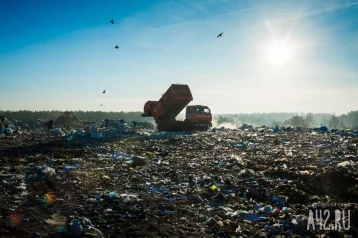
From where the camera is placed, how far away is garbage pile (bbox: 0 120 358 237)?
333 cm

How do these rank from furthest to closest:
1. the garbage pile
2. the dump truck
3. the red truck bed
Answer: the dump truck < the red truck bed < the garbage pile

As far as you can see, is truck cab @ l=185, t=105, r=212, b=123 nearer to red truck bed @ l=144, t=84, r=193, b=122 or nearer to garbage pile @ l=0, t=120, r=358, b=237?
red truck bed @ l=144, t=84, r=193, b=122

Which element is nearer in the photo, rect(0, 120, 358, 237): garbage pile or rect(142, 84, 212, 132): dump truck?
rect(0, 120, 358, 237): garbage pile

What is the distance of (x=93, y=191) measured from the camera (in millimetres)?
4527

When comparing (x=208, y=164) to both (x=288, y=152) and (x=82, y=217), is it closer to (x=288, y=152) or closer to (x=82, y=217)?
(x=288, y=152)

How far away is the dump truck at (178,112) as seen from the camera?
51.9 ft

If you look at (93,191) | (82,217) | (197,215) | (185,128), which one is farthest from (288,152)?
(185,128)

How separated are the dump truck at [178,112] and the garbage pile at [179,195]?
8.34 metres

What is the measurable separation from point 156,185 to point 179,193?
632 mm

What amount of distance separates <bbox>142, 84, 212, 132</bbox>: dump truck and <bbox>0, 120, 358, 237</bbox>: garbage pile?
328 inches

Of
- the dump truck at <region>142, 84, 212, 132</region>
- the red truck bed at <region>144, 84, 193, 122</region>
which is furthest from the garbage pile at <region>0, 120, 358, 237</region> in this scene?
the dump truck at <region>142, 84, 212, 132</region>

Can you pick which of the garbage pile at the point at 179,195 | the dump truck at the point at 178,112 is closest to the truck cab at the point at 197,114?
the dump truck at the point at 178,112

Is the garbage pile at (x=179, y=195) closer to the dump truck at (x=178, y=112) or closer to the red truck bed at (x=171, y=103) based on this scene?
the red truck bed at (x=171, y=103)

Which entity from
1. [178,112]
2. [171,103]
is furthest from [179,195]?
[178,112]
